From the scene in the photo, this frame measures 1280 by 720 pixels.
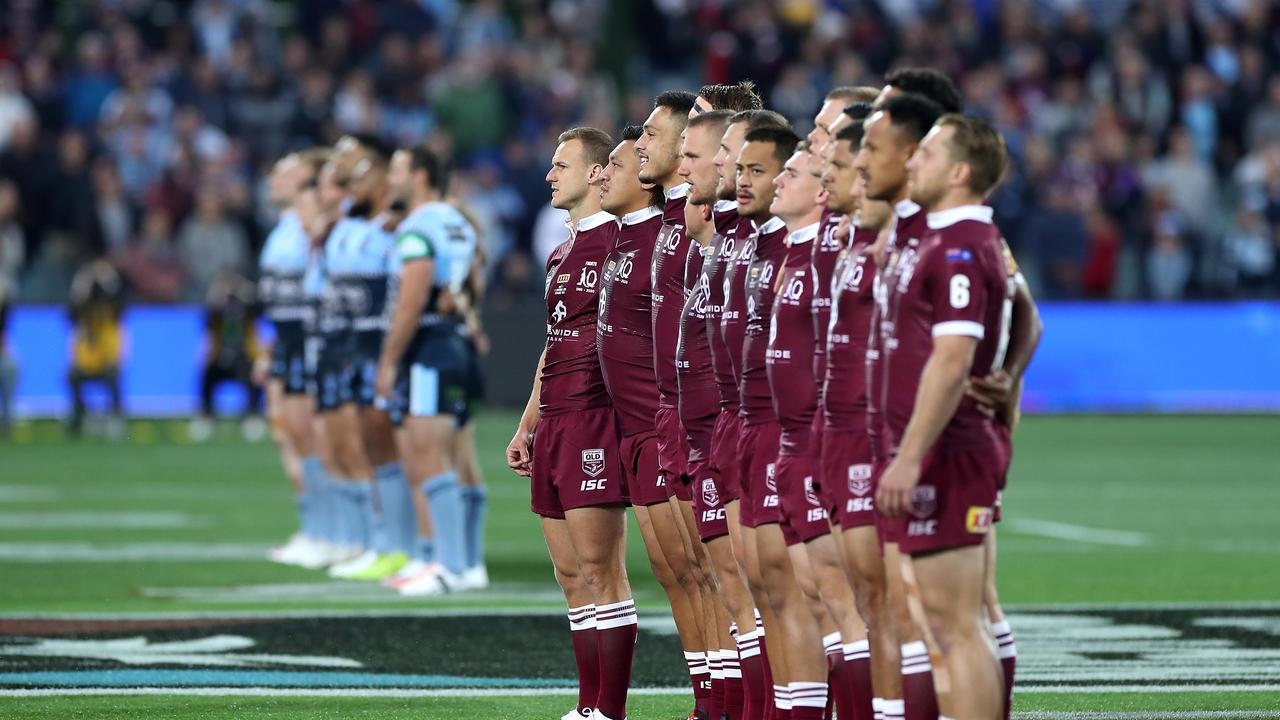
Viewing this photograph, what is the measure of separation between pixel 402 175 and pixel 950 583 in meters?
7.46

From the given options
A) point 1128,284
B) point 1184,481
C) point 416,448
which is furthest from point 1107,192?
point 416,448

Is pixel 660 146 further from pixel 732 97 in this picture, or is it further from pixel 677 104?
pixel 732 97

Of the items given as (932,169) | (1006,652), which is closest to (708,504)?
(1006,652)

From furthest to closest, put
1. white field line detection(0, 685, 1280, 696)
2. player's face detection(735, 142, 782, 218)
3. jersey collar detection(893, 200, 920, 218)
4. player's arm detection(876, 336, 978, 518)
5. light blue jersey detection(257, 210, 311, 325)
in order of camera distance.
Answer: light blue jersey detection(257, 210, 311, 325) < white field line detection(0, 685, 1280, 696) < player's face detection(735, 142, 782, 218) < jersey collar detection(893, 200, 920, 218) < player's arm detection(876, 336, 978, 518)

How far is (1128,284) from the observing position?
28.2 metres

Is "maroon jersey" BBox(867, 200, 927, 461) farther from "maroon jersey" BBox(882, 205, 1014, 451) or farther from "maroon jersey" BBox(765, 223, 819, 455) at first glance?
"maroon jersey" BBox(765, 223, 819, 455)

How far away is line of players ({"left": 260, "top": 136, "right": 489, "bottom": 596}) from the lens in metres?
13.2

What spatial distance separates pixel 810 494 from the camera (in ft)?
23.4

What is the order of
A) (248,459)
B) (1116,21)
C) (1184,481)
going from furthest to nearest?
(1116,21) → (248,459) → (1184,481)

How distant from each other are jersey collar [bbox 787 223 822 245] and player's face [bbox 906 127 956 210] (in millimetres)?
956

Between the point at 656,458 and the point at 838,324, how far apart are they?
1.67m

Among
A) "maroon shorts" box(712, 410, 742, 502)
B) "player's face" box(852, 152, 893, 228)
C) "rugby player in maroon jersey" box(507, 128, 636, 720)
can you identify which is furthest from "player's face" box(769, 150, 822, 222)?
"rugby player in maroon jersey" box(507, 128, 636, 720)

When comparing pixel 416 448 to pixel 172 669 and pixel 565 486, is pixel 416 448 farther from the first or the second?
pixel 565 486

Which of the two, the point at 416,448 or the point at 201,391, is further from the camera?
the point at 201,391
